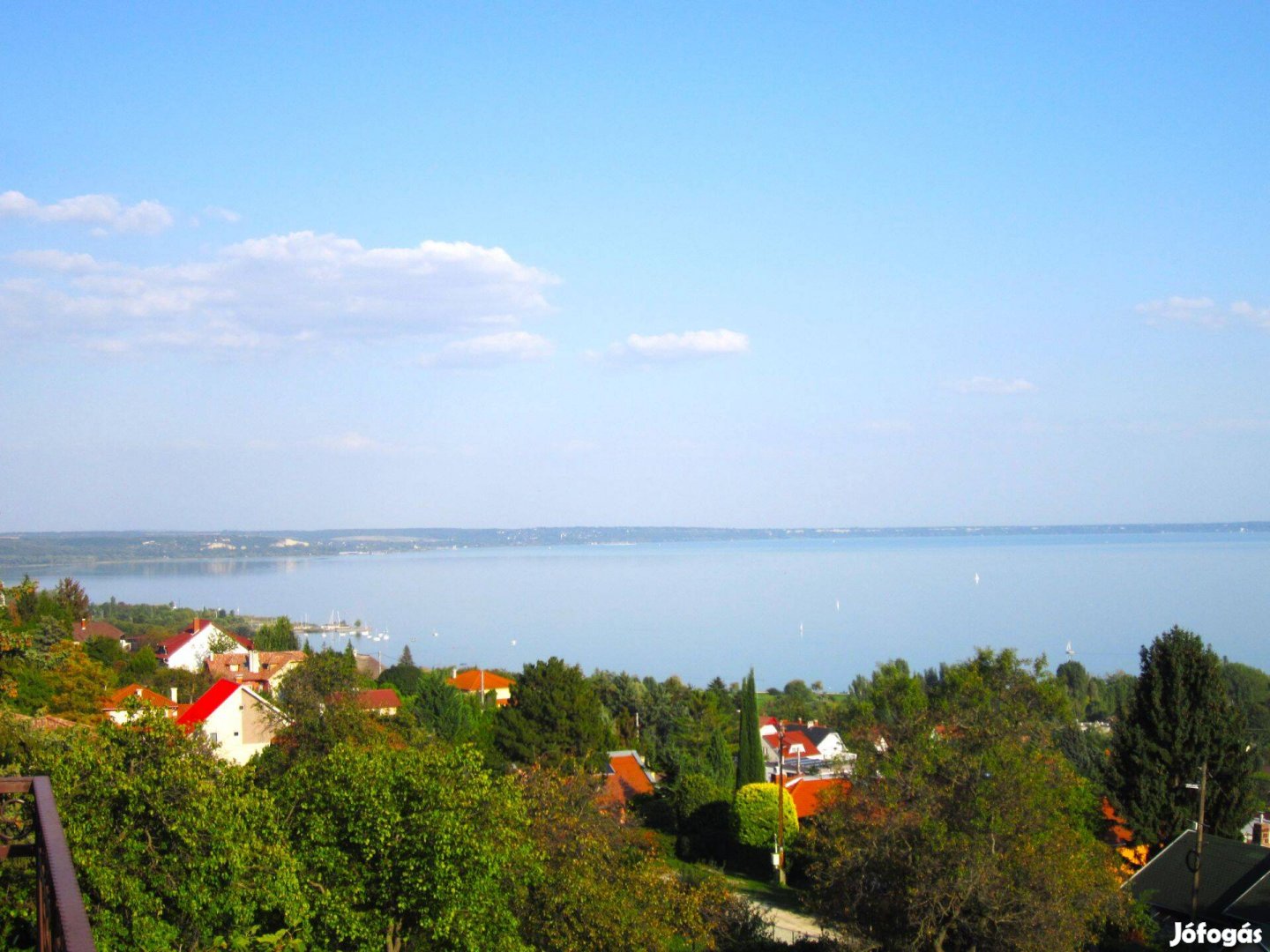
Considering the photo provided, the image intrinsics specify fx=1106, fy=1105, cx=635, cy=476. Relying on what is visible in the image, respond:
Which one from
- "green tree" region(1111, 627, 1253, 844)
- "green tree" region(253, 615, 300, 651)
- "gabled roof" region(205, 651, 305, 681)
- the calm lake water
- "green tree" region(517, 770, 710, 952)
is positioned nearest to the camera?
"green tree" region(517, 770, 710, 952)

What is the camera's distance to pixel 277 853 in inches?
356

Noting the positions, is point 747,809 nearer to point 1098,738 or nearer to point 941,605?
point 1098,738

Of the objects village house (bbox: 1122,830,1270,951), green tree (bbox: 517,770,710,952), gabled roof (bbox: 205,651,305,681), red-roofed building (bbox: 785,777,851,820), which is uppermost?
green tree (bbox: 517,770,710,952)

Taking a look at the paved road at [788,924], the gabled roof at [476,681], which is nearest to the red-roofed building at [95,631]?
the gabled roof at [476,681]

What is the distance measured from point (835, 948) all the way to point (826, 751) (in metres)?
34.8

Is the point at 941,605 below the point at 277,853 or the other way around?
below

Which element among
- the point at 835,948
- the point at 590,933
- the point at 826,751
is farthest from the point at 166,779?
the point at 826,751

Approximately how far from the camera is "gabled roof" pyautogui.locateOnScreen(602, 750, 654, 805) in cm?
3058

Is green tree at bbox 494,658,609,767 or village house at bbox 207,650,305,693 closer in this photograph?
green tree at bbox 494,658,609,767

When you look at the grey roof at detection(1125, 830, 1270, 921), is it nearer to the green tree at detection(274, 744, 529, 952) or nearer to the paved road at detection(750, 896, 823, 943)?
the paved road at detection(750, 896, 823, 943)

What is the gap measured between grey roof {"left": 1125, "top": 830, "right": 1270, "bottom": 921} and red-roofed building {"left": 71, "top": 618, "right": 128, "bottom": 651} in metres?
46.3

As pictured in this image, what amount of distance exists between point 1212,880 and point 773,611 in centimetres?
9479

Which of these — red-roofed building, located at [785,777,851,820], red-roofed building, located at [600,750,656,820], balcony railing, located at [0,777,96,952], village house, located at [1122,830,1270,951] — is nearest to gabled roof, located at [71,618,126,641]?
red-roofed building, located at [600,750,656,820]

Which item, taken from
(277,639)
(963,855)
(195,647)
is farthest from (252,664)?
(963,855)
